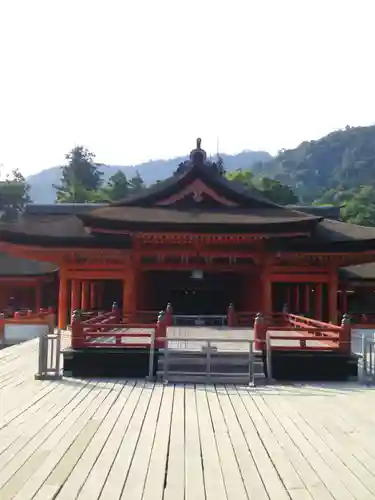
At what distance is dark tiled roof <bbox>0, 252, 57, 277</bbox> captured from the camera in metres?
30.8

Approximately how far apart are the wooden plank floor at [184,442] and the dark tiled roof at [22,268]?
18717 mm

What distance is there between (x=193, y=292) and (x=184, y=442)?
19.2 meters

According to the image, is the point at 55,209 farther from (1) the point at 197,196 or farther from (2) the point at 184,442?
(2) the point at 184,442

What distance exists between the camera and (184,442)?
8062 mm

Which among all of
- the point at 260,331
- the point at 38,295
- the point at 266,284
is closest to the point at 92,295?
the point at 38,295

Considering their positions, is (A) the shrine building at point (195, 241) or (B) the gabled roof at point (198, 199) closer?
(A) the shrine building at point (195, 241)

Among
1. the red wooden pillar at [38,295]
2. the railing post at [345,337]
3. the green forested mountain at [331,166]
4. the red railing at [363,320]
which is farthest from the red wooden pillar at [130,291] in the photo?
the green forested mountain at [331,166]

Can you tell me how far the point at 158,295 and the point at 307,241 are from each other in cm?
840

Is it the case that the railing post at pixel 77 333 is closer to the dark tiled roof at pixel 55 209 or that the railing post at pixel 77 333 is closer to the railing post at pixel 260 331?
the railing post at pixel 260 331

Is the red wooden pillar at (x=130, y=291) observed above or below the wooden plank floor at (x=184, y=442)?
above

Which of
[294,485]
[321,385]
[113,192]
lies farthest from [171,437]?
[113,192]

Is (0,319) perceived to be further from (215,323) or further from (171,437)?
(171,437)

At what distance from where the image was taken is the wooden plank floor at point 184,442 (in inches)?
249

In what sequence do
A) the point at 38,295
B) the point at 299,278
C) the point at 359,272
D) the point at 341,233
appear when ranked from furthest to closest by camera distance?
1. the point at 38,295
2. the point at 359,272
3. the point at 341,233
4. the point at 299,278
